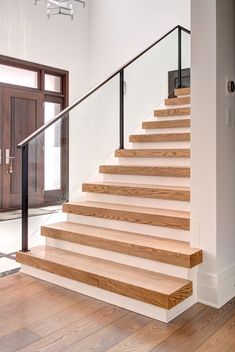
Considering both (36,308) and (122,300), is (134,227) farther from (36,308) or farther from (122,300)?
(36,308)

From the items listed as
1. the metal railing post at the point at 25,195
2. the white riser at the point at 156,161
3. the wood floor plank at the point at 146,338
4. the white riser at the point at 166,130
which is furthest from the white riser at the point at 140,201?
the white riser at the point at 166,130

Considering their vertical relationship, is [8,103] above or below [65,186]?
above

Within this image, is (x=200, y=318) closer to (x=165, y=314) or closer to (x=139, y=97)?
(x=165, y=314)

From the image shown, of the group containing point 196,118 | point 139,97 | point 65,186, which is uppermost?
point 139,97

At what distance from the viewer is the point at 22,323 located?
2.36 m

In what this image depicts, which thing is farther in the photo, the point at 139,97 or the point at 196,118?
the point at 139,97

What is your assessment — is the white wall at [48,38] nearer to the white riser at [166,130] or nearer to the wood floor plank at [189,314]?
the white riser at [166,130]

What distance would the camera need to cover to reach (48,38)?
24.6 ft

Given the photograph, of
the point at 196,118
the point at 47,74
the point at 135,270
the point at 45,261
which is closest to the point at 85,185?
the point at 45,261

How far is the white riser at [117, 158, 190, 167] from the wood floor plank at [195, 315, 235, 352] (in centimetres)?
187

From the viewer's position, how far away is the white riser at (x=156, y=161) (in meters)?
3.90

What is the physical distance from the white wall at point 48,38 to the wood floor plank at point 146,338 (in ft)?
19.3

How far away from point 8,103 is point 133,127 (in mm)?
2912

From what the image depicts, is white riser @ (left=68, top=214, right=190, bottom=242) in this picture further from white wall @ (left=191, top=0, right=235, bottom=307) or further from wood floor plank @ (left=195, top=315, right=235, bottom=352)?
wood floor plank @ (left=195, top=315, right=235, bottom=352)
